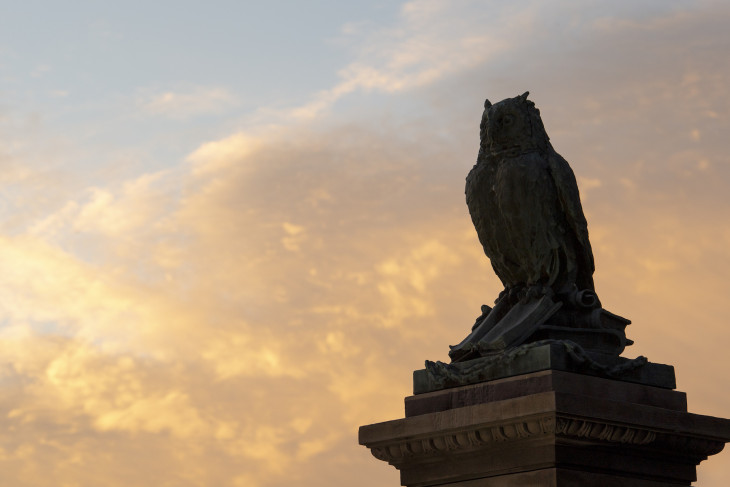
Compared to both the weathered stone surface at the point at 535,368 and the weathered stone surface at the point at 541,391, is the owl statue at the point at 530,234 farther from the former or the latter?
the weathered stone surface at the point at 541,391

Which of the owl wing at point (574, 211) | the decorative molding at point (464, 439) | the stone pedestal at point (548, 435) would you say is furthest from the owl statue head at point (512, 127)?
the decorative molding at point (464, 439)

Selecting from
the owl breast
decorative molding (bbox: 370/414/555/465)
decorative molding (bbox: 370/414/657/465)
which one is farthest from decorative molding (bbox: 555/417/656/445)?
the owl breast

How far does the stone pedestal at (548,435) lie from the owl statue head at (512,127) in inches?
104

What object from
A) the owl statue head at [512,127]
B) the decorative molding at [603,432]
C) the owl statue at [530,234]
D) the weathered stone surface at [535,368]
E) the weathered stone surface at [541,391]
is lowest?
the decorative molding at [603,432]

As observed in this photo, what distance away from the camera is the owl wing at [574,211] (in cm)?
1439

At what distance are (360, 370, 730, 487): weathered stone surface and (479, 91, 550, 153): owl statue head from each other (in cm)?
279

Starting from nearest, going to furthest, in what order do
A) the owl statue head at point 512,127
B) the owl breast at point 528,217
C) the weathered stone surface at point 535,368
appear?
the weathered stone surface at point 535,368 → the owl breast at point 528,217 → the owl statue head at point 512,127

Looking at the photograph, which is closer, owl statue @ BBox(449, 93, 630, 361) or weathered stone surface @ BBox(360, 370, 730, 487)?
weathered stone surface @ BBox(360, 370, 730, 487)

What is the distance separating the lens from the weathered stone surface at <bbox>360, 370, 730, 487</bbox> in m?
12.8

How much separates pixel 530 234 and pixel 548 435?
8.46ft

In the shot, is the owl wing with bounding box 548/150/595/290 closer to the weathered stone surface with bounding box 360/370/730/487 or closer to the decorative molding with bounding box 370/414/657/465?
the weathered stone surface with bounding box 360/370/730/487

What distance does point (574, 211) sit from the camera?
567 inches

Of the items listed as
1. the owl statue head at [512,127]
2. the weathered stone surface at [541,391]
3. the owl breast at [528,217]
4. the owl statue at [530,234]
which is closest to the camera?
the weathered stone surface at [541,391]

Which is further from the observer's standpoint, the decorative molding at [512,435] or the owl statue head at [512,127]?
the owl statue head at [512,127]
